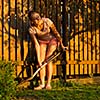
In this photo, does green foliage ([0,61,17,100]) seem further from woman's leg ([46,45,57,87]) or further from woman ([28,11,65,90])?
woman's leg ([46,45,57,87])

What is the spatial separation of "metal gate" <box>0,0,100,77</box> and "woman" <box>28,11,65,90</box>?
429 mm

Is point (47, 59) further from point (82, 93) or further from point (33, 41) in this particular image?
point (82, 93)

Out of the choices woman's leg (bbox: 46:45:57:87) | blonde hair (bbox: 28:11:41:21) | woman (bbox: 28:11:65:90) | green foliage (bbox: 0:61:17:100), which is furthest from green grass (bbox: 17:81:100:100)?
blonde hair (bbox: 28:11:41:21)

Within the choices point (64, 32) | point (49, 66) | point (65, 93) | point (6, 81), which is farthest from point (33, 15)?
point (6, 81)

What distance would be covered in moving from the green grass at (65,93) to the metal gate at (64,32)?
72cm

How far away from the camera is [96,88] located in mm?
9750

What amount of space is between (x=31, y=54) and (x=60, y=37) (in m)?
0.81

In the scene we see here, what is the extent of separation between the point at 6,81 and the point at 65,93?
1.57 meters

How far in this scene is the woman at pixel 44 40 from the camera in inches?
383

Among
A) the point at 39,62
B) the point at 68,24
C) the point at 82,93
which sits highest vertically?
the point at 68,24

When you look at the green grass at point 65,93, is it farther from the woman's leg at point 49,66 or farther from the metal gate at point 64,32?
the metal gate at point 64,32

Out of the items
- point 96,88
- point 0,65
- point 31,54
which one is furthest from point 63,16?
point 0,65

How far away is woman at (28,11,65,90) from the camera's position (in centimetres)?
972

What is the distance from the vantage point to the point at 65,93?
9.08 metres
